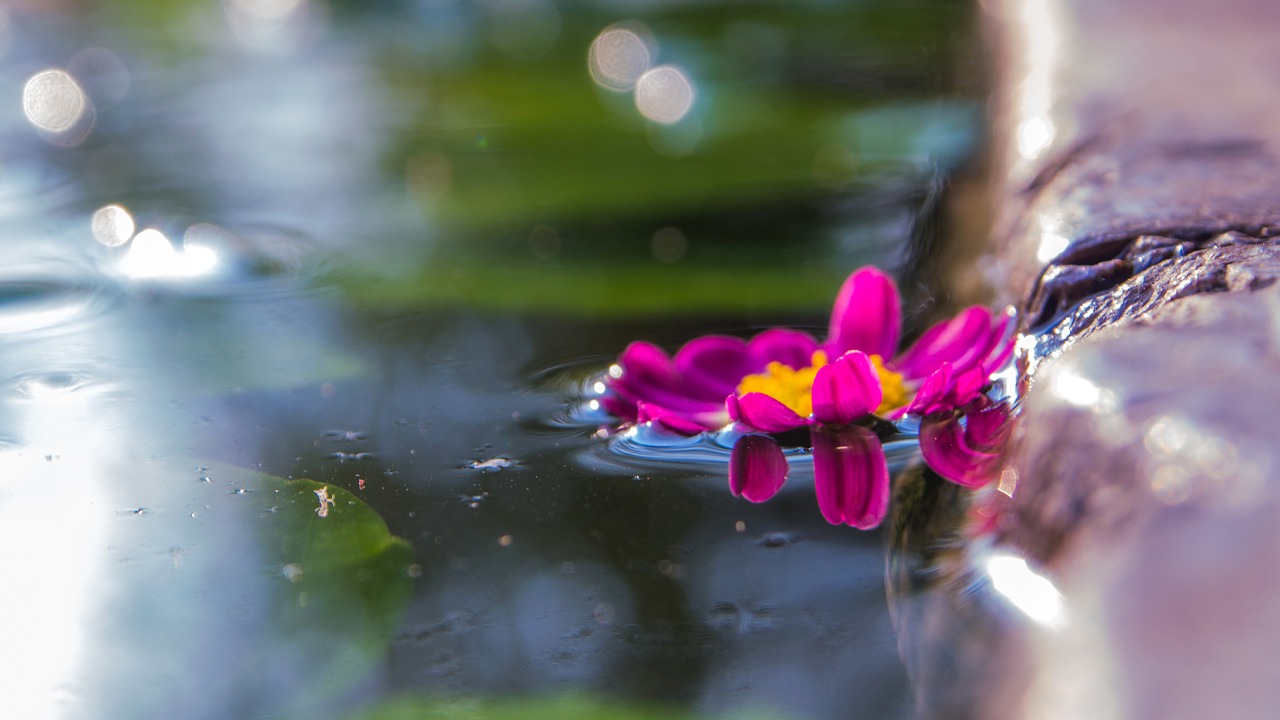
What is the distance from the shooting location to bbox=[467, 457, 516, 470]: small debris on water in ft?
3.20

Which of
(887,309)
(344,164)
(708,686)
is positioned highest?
(344,164)

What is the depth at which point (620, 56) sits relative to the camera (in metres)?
2.62

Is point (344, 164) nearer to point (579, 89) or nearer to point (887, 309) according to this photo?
point (579, 89)

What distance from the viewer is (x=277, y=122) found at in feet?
7.27

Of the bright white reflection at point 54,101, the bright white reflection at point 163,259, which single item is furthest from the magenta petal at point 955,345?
the bright white reflection at point 54,101

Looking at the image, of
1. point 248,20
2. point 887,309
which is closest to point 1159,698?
point 887,309

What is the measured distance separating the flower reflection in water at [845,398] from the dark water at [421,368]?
0.12 feet

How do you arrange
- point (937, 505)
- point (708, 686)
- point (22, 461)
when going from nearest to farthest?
point (708, 686) < point (937, 505) < point (22, 461)

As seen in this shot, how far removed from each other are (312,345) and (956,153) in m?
1.10

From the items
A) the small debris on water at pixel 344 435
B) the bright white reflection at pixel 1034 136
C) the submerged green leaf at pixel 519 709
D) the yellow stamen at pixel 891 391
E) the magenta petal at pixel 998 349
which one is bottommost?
the submerged green leaf at pixel 519 709

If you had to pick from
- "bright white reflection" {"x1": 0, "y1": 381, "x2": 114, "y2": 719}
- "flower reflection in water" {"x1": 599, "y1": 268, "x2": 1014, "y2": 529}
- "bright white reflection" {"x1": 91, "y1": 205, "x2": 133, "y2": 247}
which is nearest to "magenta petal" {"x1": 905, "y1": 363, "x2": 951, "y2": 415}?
"flower reflection in water" {"x1": 599, "y1": 268, "x2": 1014, "y2": 529}

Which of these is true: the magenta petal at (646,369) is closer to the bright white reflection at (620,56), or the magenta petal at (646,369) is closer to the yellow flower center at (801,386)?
the yellow flower center at (801,386)

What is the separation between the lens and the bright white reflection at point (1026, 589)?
656 mm

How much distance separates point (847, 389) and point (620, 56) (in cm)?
187
